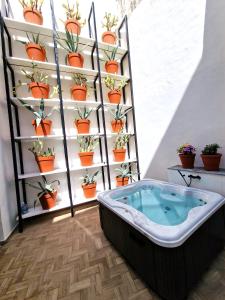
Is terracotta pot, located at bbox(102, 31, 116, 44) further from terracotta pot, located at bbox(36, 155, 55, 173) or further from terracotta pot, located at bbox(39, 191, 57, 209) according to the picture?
terracotta pot, located at bbox(39, 191, 57, 209)

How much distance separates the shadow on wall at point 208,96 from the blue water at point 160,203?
22.4 inches

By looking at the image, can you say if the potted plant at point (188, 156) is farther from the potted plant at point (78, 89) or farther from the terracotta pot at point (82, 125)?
the potted plant at point (78, 89)

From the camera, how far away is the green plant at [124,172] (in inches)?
108

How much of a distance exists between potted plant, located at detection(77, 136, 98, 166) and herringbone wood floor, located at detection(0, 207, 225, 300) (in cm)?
95

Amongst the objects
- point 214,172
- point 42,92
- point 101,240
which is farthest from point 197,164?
point 42,92

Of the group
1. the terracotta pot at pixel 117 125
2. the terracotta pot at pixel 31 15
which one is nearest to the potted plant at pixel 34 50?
the terracotta pot at pixel 31 15

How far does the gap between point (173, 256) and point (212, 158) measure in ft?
3.63

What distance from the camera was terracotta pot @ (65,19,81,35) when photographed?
2340 millimetres

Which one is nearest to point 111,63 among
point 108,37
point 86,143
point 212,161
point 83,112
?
point 108,37

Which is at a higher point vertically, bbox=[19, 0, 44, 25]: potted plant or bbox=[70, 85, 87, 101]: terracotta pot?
bbox=[19, 0, 44, 25]: potted plant

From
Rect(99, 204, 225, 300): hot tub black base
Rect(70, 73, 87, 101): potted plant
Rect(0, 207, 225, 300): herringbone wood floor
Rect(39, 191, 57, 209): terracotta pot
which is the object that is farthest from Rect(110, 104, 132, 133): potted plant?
Rect(99, 204, 225, 300): hot tub black base

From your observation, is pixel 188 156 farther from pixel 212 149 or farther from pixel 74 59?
pixel 74 59

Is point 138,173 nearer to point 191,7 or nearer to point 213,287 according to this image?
point 213,287

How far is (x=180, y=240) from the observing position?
2.96 feet
